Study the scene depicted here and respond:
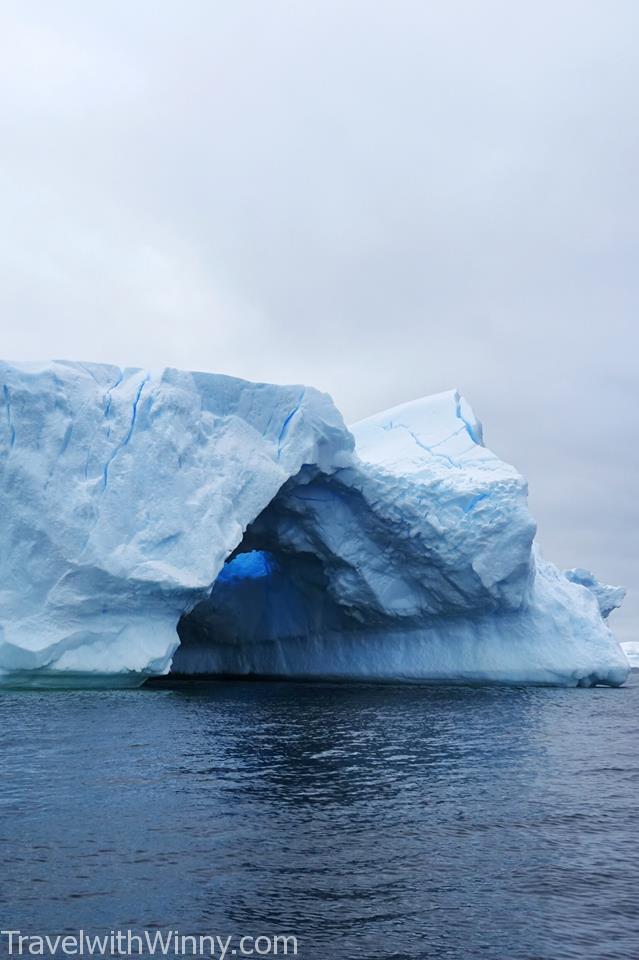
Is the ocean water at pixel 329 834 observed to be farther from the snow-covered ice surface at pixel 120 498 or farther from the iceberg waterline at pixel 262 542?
the iceberg waterline at pixel 262 542

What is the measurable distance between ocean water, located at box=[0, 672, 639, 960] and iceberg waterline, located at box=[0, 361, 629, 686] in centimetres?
337

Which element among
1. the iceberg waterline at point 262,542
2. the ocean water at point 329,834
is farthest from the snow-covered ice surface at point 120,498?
the ocean water at point 329,834

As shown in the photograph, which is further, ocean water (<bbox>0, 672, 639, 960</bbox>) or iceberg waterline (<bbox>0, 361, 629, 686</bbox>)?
iceberg waterline (<bbox>0, 361, 629, 686</bbox>)

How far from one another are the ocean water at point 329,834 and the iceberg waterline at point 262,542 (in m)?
3.37

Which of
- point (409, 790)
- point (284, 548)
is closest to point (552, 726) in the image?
point (409, 790)

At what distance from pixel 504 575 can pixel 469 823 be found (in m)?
12.1

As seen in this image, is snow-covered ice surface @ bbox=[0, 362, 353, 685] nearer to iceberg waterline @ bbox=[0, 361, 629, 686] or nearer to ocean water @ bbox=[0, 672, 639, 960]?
iceberg waterline @ bbox=[0, 361, 629, 686]

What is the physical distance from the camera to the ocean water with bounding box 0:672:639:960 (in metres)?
4.66

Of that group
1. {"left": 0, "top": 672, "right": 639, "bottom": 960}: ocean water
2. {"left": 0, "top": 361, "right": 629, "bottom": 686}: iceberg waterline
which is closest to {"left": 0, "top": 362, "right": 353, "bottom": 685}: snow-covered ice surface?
{"left": 0, "top": 361, "right": 629, "bottom": 686}: iceberg waterline

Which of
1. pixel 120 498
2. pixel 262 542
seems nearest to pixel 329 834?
pixel 120 498

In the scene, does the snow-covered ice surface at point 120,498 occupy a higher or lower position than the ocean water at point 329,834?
higher

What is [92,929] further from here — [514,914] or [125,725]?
[125,725]

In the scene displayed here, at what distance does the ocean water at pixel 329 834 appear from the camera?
15.3 feet

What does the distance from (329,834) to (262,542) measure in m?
14.2
